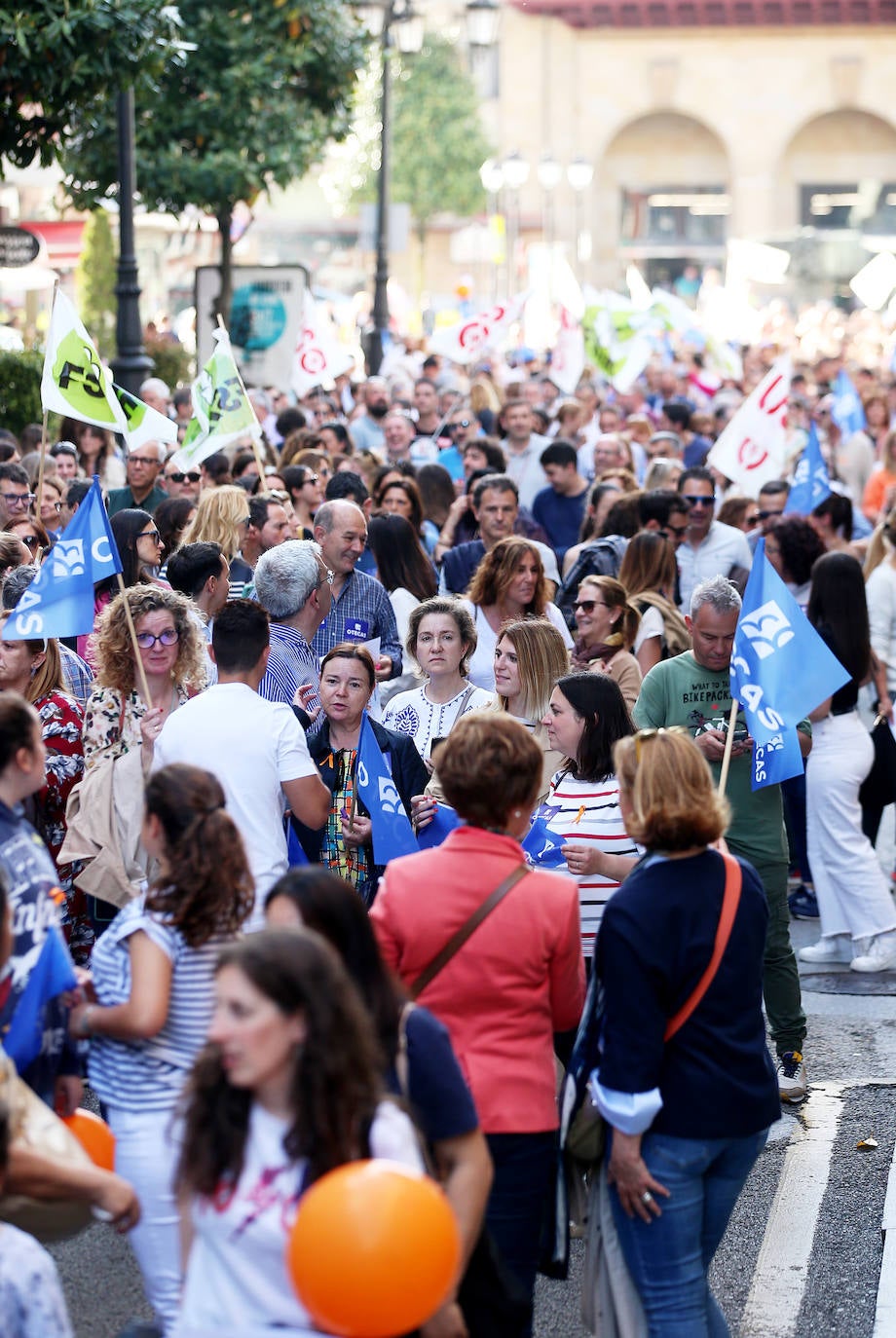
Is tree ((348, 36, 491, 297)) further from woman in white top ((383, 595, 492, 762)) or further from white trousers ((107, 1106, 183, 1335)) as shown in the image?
white trousers ((107, 1106, 183, 1335))

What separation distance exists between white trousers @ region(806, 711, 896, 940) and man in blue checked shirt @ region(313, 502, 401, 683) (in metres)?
1.84

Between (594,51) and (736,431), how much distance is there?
5375 cm

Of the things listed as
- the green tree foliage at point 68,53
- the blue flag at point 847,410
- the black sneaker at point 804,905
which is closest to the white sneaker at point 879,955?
the black sneaker at point 804,905

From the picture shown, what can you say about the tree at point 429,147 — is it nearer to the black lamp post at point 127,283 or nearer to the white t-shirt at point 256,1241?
the black lamp post at point 127,283

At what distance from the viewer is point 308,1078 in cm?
301

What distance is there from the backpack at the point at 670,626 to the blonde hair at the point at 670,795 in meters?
3.63

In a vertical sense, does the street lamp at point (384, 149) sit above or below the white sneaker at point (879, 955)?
above

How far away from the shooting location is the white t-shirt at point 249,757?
16.6 feet

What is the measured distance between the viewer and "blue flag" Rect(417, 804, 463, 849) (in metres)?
5.70

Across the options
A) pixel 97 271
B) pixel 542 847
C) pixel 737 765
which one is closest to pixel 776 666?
pixel 737 765

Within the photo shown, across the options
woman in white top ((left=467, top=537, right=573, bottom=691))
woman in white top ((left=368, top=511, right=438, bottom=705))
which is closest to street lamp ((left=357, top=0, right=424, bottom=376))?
woman in white top ((left=368, top=511, right=438, bottom=705))

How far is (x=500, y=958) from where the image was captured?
12.9 ft

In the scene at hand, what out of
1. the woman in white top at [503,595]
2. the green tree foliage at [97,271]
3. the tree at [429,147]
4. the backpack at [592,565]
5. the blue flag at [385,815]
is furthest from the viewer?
the tree at [429,147]

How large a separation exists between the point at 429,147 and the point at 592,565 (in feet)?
146
